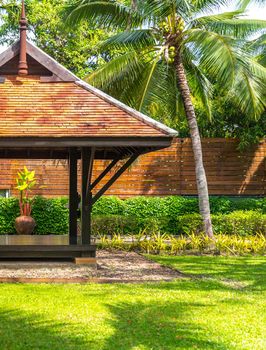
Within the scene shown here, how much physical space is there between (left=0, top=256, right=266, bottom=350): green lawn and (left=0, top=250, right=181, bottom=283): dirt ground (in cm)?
51

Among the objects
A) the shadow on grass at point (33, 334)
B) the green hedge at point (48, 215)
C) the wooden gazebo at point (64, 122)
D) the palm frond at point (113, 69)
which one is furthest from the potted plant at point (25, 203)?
the shadow on grass at point (33, 334)

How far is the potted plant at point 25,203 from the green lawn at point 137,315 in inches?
303

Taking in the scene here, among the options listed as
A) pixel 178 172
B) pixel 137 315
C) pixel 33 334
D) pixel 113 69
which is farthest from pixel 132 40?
pixel 33 334

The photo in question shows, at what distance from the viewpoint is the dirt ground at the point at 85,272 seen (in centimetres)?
981

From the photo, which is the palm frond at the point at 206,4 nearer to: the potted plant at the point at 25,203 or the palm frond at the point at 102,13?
the palm frond at the point at 102,13

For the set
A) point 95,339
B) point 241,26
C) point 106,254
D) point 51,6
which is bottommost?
point 106,254

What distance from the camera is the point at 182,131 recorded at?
25.5 m

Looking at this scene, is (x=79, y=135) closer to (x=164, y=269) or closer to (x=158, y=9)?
(x=164, y=269)

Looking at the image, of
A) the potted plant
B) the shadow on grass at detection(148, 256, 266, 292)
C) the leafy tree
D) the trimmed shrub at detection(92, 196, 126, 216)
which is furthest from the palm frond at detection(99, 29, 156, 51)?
the leafy tree

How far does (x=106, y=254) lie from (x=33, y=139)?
458 cm

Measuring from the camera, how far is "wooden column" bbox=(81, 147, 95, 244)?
450 inches

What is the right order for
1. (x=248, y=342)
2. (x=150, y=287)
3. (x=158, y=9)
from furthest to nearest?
(x=158, y=9), (x=150, y=287), (x=248, y=342)

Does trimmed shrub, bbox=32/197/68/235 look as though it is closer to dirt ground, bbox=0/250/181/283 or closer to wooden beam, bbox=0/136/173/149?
dirt ground, bbox=0/250/181/283

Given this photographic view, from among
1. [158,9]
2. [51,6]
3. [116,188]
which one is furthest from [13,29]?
[158,9]
